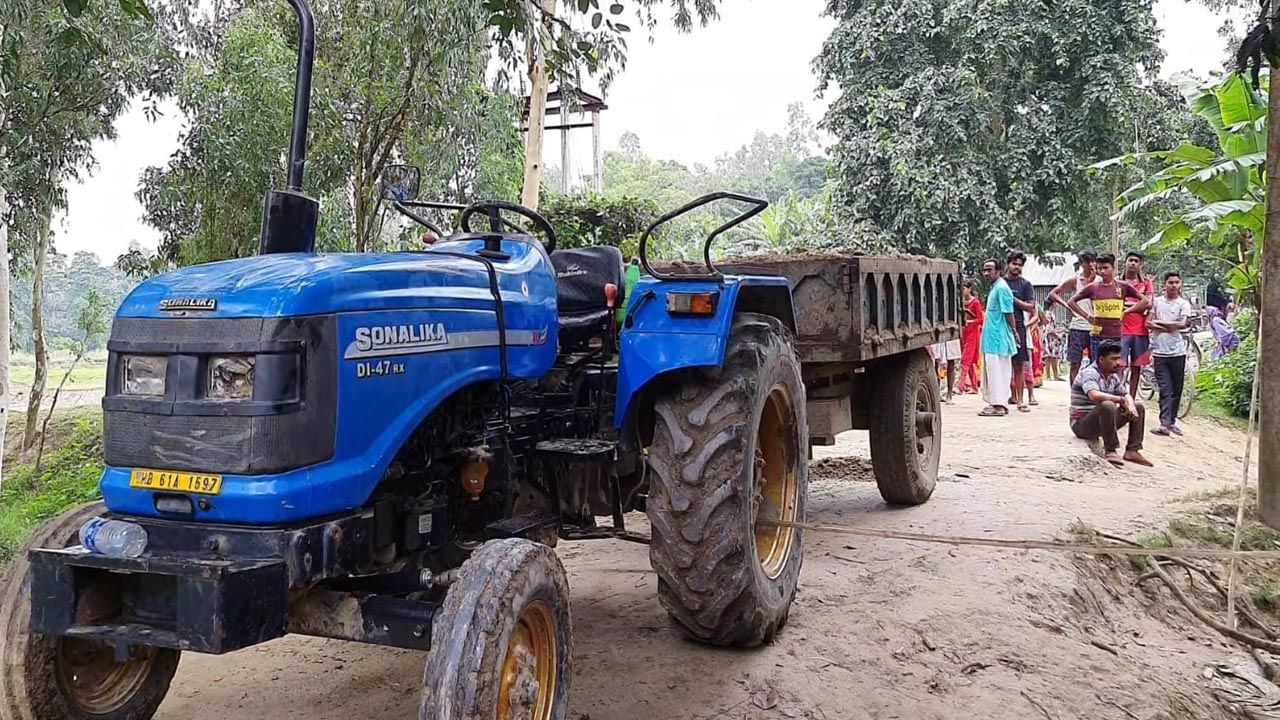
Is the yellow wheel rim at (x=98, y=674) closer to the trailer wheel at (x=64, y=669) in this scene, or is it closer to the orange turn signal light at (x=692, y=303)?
the trailer wheel at (x=64, y=669)

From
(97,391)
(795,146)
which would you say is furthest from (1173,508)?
(795,146)

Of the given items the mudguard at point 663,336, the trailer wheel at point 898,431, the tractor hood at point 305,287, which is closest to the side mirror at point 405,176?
the trailer wheel at point 898,431

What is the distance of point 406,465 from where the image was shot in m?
3.05

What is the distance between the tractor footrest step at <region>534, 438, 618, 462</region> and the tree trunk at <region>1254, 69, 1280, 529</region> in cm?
391

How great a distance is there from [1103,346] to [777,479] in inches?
206

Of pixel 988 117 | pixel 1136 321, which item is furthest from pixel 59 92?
pixel 988 117

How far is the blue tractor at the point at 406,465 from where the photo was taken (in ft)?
8.23

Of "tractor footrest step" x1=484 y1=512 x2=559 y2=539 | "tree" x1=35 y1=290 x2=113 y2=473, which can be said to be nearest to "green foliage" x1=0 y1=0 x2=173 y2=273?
"tree" x1=35 y1=290 x2=113 y2=473

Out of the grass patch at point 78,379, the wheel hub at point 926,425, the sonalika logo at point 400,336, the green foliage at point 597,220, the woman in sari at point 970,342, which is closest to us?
the sonalika logo at point 400,336

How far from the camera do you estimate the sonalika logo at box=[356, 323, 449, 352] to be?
8.96 ft

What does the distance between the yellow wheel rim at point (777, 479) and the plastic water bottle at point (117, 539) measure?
8.30 feet

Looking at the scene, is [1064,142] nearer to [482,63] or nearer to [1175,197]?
[1175,197]

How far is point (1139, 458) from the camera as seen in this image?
8.77m

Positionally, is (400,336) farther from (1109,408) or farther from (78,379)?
(78,379)
